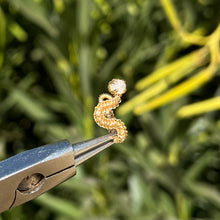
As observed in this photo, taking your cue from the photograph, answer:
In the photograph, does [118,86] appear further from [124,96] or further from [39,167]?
[124,96]

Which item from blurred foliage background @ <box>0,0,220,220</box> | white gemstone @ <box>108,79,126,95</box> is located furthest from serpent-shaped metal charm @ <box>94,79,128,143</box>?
blurred foliage background @ <box>0,0,220,220</box>

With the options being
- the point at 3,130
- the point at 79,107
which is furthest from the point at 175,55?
the point at 3,130

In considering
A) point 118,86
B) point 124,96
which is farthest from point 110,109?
point 124,96

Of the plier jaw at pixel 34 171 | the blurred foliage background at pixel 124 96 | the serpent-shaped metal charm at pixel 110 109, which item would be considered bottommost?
the plier jaw at pixel 34 171

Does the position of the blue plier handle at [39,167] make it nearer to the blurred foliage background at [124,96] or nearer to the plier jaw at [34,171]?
the plier jaw at [34,171]

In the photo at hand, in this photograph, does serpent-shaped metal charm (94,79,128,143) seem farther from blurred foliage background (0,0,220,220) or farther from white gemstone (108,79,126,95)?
blurred foliage background (0,0,220,220)

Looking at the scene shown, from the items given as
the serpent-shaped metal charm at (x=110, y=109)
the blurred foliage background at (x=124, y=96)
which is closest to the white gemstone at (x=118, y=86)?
the serpent-shaped metal charm at (x=110, y=109)

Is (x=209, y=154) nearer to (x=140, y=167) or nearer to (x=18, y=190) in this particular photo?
(x=140, y=167)
